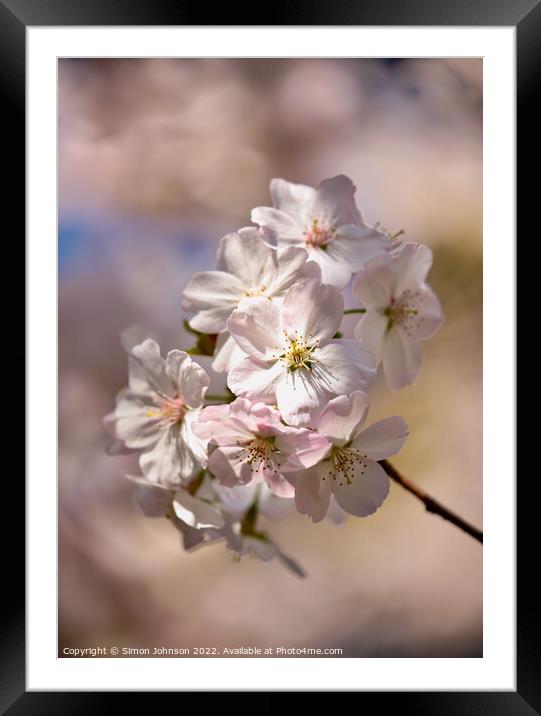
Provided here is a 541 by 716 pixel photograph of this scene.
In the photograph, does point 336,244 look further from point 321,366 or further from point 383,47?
point 383,47

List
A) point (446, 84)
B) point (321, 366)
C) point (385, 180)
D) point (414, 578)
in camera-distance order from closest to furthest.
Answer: point (321, 366) → point (446, 84) → point (414, 578) → point (385, 180)

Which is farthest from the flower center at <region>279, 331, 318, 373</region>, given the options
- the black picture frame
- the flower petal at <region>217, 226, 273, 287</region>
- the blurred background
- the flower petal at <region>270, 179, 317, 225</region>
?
the black picture frame

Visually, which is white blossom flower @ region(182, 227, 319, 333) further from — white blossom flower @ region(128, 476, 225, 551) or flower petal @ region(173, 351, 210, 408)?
white blossom flower @ region(128, 476, 225, 551)

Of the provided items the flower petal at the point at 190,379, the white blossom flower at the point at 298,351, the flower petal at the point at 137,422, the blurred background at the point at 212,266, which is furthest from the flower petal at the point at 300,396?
the blurred background at the point at 212,266

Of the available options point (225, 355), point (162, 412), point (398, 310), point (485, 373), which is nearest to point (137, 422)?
point (162, 412)

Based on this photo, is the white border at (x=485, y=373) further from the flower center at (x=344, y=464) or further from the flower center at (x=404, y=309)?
the flower center at (x=344, y=464)

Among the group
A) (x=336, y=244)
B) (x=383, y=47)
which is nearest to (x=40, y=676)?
(x=336, y=244)

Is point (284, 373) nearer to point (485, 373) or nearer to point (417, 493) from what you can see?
point (417, 493)
